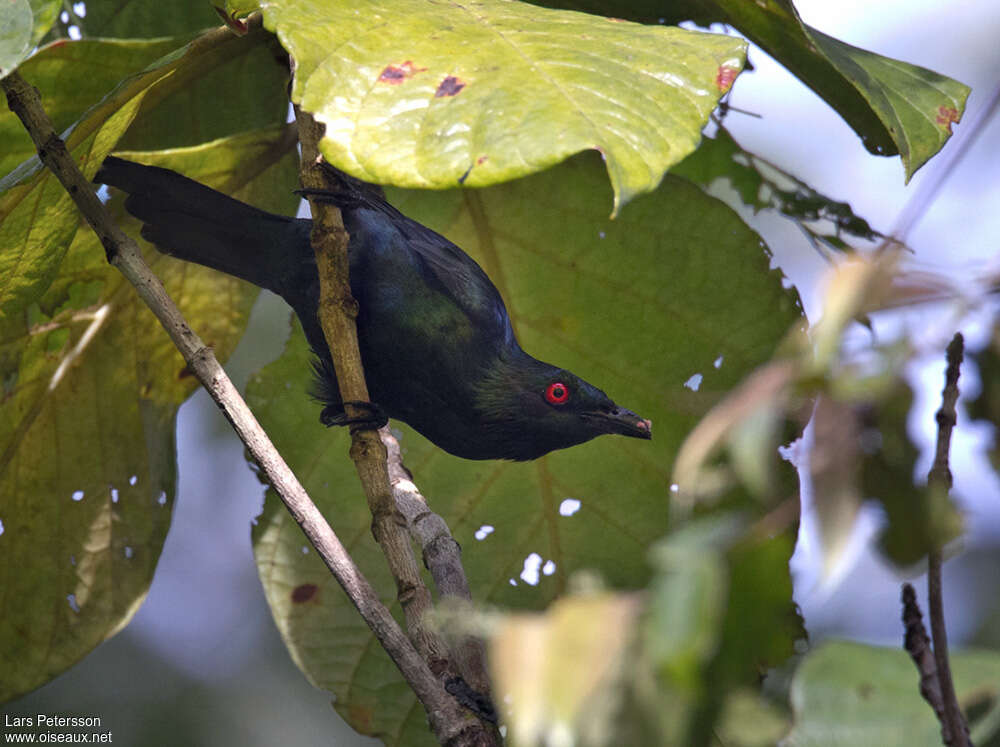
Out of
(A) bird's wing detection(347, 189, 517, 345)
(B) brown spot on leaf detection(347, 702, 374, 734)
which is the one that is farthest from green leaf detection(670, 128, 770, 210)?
(B) brown spot on leaf detection(347, 702, 374, 734)

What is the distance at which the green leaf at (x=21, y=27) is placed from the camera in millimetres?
1428

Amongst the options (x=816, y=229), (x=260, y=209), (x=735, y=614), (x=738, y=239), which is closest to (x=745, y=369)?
(x=738, y=239)

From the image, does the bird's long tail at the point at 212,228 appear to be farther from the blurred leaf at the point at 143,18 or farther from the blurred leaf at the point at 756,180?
the blurred leaf at the point at 756,180

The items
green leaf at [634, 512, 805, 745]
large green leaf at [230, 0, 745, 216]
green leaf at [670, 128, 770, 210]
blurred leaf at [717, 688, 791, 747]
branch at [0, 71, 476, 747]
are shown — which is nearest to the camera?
green leaf at [634, 512, 805, 745]

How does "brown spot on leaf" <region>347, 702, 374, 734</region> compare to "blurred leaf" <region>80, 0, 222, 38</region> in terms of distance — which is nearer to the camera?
"brown spot on leaf" <region>347, 702, 374, 734</region>

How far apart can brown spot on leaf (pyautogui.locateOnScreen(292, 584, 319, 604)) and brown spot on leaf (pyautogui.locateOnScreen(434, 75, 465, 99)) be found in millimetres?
1275

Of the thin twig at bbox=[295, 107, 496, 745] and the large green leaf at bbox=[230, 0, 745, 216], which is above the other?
the large green leaf at bbox=[230, 0, 745, 216]

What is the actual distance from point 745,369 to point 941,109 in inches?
22.9

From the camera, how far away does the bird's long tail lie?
2.08 meters

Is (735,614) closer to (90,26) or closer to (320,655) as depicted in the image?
(320,655)

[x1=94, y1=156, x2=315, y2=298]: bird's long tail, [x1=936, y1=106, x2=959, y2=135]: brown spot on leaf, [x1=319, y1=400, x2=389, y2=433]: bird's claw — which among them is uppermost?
[x1=936, y1=106, x2=959, y2=135]: brown spot on leaf

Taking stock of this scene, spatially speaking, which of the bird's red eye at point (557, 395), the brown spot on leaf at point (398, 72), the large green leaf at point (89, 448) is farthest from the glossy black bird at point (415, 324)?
the brown spot on leaf at point (398, 72)

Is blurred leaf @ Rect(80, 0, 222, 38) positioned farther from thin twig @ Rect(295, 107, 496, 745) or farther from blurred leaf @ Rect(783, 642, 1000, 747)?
blurred leaf @ Rect(783, 642, 1000, 747)

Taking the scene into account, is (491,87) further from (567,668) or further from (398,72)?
(567,668)
